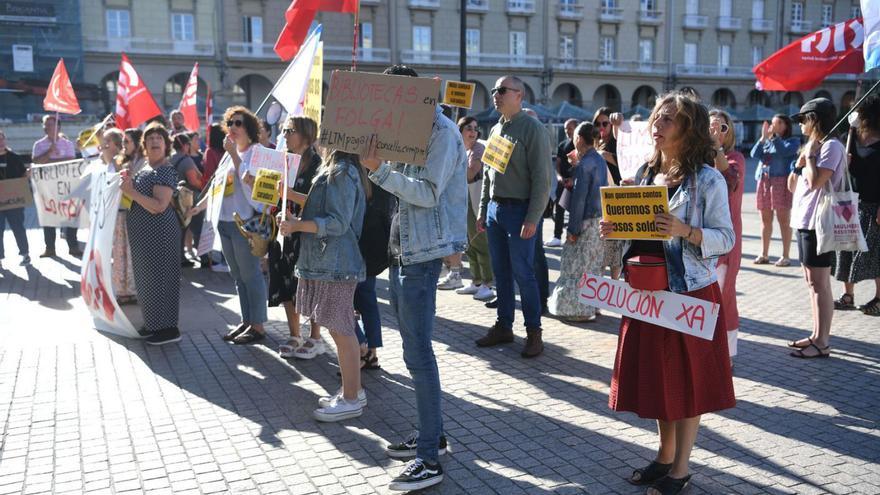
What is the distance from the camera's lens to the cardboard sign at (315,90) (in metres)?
4.33

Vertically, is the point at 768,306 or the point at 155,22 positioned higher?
the point at 155,22

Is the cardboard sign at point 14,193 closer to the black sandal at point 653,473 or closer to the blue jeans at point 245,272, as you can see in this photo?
the blue jeans at point 245,272

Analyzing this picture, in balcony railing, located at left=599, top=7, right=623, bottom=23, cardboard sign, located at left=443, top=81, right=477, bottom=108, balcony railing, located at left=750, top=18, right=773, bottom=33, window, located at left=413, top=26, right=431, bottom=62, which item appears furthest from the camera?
balcony railing, located at left=750, top=18, right=773, bottom=33

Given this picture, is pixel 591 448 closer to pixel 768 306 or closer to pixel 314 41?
pixel 314 41

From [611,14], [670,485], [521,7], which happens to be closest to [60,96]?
[670,485]

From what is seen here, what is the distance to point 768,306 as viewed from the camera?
7.37 meters

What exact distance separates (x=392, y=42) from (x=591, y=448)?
3998 cm

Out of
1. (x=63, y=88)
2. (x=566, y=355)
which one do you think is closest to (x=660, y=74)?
(x=63, y=88)

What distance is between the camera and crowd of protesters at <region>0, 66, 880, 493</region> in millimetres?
3303

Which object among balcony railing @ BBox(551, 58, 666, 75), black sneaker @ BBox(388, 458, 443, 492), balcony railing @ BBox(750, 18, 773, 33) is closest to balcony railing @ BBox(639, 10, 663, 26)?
balcony railing @ BBox(551, 58, 666, 75)

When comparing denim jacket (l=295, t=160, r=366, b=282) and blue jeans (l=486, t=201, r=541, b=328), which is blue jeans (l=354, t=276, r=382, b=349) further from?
blue jeans (l=486, t=201, r=541, b=328)

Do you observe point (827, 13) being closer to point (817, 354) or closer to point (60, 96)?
point (60, 96)

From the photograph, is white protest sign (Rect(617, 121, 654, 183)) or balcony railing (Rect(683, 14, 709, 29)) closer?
white protest sign (Rect(617, 121, 654, 183))

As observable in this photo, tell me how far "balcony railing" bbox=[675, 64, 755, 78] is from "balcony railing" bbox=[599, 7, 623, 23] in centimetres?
526
